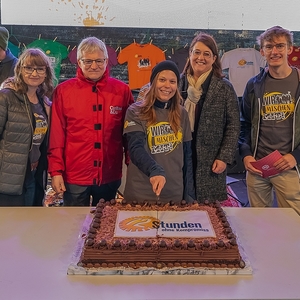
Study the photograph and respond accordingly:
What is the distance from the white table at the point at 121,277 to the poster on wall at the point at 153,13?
9.53ft

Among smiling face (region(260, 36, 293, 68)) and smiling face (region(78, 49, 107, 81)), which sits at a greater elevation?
smiling face (region(260, 36, 293, 68))

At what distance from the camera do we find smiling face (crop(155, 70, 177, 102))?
203cm

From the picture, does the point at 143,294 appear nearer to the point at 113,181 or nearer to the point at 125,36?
the point at 113,181

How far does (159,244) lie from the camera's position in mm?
1348

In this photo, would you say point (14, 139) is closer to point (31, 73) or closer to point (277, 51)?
point (31, 73)

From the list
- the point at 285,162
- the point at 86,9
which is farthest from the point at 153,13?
the point at 285,162

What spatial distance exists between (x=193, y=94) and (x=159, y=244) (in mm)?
1198

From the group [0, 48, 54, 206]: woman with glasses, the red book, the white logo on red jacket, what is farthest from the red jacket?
the red book

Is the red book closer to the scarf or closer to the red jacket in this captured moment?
the scarf

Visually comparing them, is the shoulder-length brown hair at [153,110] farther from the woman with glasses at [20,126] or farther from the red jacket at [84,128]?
the woman with glasses at [20,126]

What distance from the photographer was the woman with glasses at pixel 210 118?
231 cm

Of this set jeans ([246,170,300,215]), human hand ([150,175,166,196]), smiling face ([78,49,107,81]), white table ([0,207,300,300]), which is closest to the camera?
white table ([0,207,300,300])

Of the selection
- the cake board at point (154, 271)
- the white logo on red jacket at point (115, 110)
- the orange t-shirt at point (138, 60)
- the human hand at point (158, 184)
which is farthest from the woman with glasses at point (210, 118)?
the orange t-shirt at point (138, 60)

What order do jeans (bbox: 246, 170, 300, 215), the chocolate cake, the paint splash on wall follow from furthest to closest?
1. the paint splash on wall
2. jeans (bbox: 246, 170, 300, 215)
3. the chocolate cake
